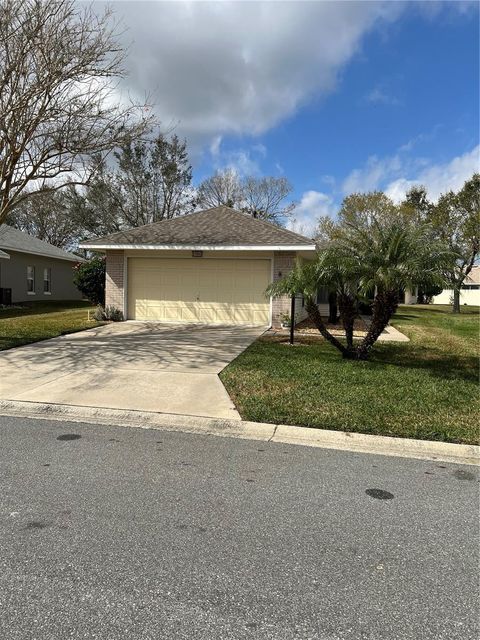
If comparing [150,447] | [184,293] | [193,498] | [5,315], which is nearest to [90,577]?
[193,498]

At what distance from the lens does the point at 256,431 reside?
5.88m

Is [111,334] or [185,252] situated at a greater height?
[185,252]

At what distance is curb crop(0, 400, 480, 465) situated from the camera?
5.34 m

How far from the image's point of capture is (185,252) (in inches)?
673

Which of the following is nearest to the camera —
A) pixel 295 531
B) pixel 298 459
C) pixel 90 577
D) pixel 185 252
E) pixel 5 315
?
pixel 90 577

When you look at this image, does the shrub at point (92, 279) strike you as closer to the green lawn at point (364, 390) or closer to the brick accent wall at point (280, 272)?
the brick accent wall at point (280, 272)

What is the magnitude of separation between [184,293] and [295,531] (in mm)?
14245

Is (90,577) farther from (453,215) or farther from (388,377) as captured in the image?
(453,215)

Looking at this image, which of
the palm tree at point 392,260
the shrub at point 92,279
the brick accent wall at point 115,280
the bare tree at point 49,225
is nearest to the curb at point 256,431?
the palm tree at point 392,260

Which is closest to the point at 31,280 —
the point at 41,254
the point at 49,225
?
the point at 41,254

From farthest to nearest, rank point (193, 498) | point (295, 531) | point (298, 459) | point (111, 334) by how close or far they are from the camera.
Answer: point (111, 334)
point (298, 459)
point (193, 498)
point (295, 531)

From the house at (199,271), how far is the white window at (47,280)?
44.6 ft

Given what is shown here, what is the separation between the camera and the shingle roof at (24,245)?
24.7m

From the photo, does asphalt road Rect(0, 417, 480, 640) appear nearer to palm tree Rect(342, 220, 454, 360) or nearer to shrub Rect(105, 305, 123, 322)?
palm tree Rect(342, 220, 454, 360)
